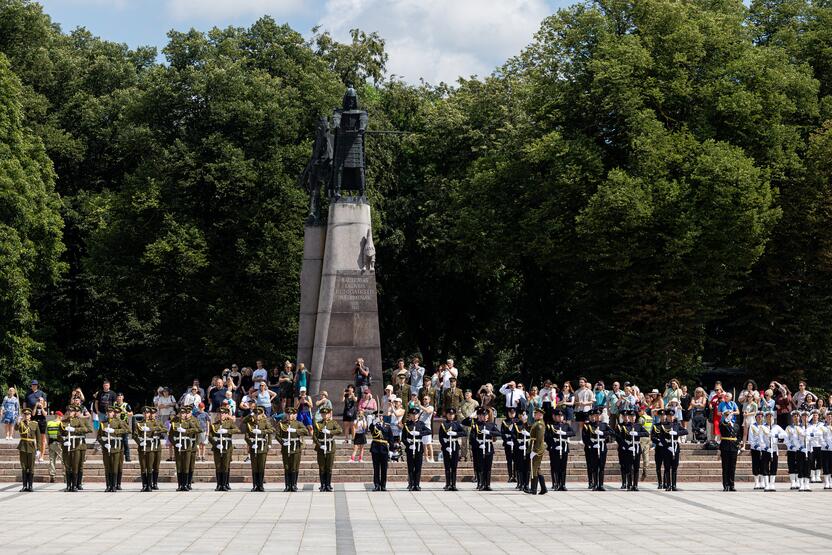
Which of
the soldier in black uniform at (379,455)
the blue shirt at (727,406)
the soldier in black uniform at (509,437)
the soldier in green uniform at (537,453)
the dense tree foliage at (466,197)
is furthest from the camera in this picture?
the dense tree foliage at (466,197)

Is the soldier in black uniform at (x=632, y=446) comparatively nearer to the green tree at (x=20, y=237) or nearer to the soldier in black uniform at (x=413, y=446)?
the soldier in black uniform at (x=413, y=446)

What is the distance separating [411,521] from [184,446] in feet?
26.4

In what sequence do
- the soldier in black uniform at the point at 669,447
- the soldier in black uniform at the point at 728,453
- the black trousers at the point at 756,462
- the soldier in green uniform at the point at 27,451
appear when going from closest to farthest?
the soldier in green uniform at the point at 27,451 < the soldier in black uniform at the point at 669,447 < the soldier in black uniform at the point at 728,453 < the black trousers at the point at 756,462

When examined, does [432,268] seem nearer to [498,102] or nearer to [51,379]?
[498,102]

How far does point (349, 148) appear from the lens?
37656mm

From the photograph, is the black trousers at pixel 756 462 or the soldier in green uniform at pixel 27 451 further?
the black trousers at pixel 756 462

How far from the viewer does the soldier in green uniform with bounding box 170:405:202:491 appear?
28.0m

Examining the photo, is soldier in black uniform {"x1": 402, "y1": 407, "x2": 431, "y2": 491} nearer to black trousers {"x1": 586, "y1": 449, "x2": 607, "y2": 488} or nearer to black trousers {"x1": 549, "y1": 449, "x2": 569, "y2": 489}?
black trousers {"x1": 549, "y1": 449, "x2": 569, "y2": 489}

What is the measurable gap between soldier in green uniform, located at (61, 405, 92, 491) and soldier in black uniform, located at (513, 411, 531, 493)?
8.62 meters

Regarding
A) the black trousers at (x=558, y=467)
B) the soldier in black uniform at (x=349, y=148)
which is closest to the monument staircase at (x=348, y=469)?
the black trousers at (x=558, y=467)

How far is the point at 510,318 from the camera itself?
55406 mm

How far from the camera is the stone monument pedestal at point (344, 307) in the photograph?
3638 centimetres

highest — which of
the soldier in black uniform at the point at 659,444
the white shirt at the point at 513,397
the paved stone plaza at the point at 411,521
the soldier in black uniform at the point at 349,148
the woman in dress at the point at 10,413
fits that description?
the soldier in black uniform at the point at 349,148

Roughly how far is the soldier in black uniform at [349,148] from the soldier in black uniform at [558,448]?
1110 centimetres
